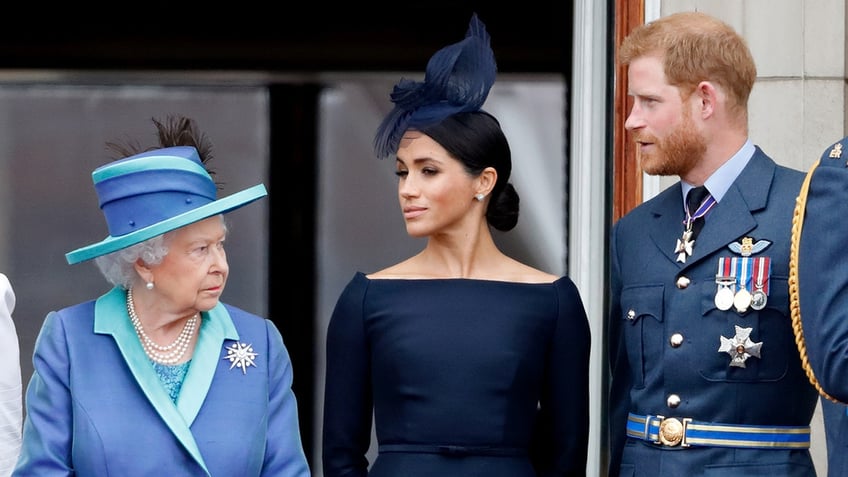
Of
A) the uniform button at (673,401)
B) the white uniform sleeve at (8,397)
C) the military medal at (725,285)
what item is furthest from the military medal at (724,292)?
the white uniform sleeve at (8,397)

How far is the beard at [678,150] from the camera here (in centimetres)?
391

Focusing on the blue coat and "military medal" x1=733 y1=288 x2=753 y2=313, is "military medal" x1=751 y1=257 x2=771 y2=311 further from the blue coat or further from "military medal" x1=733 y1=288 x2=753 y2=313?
the blue coat

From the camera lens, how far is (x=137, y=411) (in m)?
3.61

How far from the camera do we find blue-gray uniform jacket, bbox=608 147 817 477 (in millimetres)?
3750

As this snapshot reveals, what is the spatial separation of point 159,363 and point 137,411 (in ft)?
0.41

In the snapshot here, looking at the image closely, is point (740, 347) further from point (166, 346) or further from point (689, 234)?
point (166, 346)

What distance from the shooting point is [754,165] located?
3.92 metres

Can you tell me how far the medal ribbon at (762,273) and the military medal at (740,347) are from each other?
0.32 ft

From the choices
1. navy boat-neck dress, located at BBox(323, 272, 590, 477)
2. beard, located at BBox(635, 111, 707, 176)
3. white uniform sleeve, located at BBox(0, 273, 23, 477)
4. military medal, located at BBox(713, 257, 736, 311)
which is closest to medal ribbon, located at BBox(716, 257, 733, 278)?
military medal, located at BBox(713, 257, 736, 311)

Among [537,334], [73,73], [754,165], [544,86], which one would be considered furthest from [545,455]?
[73,73]

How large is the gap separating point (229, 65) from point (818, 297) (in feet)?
14.8

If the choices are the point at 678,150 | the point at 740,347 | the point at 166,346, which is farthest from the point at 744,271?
the point at 166,346

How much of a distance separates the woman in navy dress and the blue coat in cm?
32

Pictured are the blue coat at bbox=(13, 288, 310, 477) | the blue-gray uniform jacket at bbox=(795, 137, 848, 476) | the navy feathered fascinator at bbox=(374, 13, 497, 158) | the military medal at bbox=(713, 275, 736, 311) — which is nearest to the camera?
the blue-gray uniform jacket at bbox=(795, 137, 848, 476)
